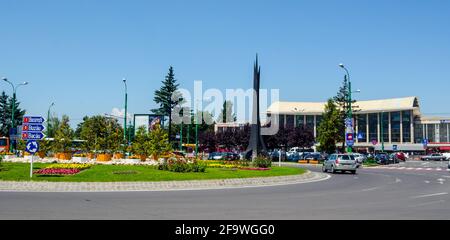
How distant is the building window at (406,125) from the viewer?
12012 centimetres

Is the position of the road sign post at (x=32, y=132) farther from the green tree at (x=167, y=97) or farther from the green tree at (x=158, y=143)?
the green tree at (x=167, y=97)

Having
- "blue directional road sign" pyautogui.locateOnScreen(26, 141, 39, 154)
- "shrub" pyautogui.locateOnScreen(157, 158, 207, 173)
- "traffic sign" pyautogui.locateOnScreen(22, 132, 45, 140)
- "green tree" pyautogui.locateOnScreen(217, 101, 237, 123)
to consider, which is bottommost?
"shrub" pyautogui.locateOnScreen(157, 158, 207, 173)

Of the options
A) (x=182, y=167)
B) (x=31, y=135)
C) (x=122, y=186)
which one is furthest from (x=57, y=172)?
(x=182, y=167)

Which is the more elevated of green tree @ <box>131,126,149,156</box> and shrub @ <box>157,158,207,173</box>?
green tree @ <box>131,126,149,156</box>

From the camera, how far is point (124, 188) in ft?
65.7

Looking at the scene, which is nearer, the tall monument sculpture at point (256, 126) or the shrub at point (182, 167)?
the shrub at point (182, 167)

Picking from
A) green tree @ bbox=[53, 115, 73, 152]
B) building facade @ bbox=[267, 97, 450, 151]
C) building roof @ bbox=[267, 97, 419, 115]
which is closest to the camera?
green tree @ bbox=[53, 115, 73, 152]

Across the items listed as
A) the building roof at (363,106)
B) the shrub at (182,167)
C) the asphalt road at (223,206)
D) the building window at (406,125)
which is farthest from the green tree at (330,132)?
the building window at (406,125)

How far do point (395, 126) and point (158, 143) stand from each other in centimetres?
9696

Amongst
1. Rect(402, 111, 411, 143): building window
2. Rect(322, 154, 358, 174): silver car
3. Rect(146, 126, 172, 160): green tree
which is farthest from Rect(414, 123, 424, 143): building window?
Rect(146, 126, 172, 160): green tree

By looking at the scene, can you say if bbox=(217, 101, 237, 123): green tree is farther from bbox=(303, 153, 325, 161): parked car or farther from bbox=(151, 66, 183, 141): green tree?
bbox=(303, 153, 325, 161): parked car

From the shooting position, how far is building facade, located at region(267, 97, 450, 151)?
119688 mm
